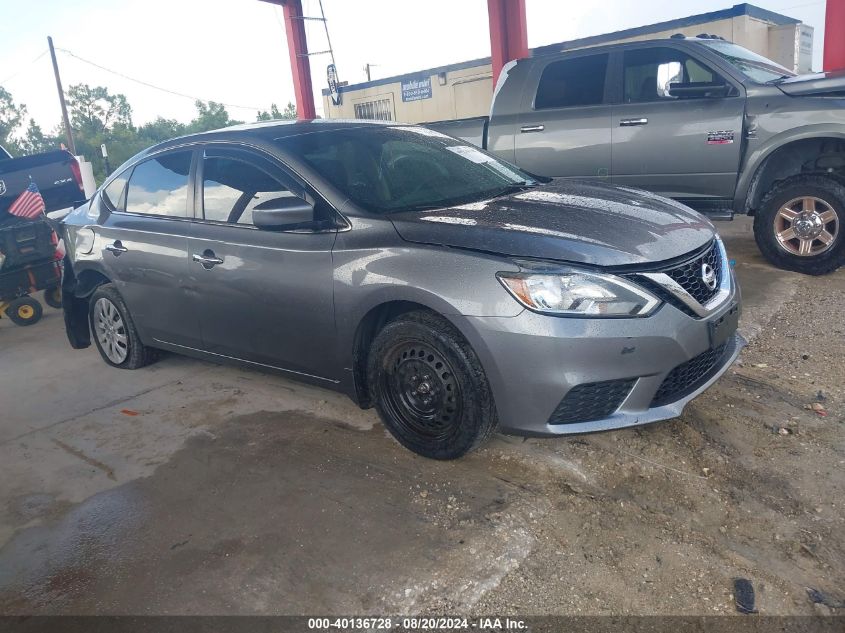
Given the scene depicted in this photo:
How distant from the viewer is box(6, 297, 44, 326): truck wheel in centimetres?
701

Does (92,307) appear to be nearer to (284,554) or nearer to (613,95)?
(284,554)

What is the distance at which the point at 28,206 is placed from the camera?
7.36 metres

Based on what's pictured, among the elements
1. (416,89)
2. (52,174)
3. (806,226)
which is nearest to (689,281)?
(806,226)

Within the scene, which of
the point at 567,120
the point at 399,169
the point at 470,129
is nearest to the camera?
the point at 399,169

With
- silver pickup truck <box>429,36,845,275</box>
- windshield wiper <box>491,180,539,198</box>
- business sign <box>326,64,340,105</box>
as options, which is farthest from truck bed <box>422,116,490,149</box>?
business sign <box>326,64,340,105</box>

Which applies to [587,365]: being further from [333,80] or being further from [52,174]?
[333,80]

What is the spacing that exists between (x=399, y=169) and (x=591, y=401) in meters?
1.76

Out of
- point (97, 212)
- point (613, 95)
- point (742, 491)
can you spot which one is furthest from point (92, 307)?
point (613, 95)

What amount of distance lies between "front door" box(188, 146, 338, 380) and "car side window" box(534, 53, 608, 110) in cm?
401

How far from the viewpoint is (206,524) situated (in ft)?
9.87

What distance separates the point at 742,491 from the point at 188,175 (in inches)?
139

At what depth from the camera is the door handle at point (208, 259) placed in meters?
3.92

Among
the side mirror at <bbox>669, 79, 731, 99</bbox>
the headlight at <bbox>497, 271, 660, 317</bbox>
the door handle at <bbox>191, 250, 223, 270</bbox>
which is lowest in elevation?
the headlight at <bbox>497, 271, 660, 317</bbox>

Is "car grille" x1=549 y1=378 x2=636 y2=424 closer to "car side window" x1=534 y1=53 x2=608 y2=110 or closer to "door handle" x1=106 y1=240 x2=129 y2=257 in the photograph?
"door handle" x1=106 y1=240 x2=129 y2=257
